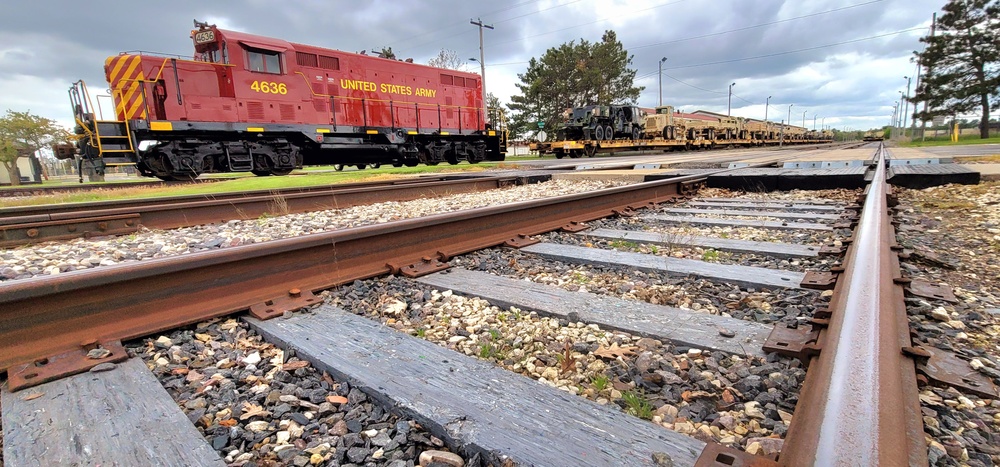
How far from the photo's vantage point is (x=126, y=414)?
3.94 feet

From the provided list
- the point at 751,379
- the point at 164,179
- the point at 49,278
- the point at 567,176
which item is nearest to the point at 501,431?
the point at 751,379

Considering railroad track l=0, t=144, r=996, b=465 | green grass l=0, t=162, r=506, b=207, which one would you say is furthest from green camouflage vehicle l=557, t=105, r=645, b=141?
railroad track l=0, t=144, r=996, b=465

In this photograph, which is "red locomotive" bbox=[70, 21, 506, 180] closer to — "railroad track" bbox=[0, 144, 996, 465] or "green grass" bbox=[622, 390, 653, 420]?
"railroad track" bbox=[0, 144, 996, 465]

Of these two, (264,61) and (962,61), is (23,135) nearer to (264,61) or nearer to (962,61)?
(264,61)

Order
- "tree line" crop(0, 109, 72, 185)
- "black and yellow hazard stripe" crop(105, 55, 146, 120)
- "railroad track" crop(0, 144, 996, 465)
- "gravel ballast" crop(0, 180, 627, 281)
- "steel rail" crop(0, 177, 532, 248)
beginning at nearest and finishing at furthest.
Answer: "railroad track" crop(0, 144, 996, 465) < "gravel ballast" crop(0, 180, 627, 281) < "steel rail" crop(0, 177, 532, 248) < "black and yellow hazard stripe" crop(105, 55, 146, 120) < "tree line" crop(0, 109, 72, 185)

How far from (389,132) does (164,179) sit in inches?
213

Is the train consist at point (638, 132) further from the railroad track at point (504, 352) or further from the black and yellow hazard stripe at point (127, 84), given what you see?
the railroad track at point (504, 352)

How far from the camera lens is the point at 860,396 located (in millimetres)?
881

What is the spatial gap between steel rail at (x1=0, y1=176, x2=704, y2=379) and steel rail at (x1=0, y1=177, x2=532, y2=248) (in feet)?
9.57

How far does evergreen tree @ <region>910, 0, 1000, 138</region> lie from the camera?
34.6 m

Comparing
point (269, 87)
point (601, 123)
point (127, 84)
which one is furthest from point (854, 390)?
point (601, 123)

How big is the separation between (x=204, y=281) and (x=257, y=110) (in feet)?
32.6

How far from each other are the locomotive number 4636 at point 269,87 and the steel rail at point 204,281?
9309 millimetres

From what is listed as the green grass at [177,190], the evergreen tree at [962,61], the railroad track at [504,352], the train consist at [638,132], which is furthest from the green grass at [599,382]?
the evergreen tree at [962,61]
